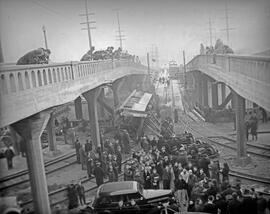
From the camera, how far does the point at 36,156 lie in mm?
4324

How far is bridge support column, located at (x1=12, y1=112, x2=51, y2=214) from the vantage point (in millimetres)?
4148

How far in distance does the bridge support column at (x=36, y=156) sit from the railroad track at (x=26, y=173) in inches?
4.5

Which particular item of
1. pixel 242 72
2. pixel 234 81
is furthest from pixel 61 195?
pixel 242 72

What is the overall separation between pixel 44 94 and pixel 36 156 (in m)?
0.81

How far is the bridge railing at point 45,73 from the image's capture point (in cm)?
368

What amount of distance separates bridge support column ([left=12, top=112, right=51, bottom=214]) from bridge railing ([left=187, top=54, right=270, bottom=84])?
216 cm

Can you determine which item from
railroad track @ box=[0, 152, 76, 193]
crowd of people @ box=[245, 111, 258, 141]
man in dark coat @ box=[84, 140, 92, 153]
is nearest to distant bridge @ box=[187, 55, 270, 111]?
crowd of people @ box=[245, 111, 258, 141]

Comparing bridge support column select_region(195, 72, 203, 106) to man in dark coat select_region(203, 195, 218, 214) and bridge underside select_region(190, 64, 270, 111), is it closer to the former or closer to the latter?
bridge underside select_region(190, 64, 270, 111)

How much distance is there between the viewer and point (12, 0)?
4.32m

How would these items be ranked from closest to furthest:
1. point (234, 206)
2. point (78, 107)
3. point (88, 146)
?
point (234, 206), point (88, 146), point (78, 107)

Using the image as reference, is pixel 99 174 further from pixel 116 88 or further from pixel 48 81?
pixel 48 81

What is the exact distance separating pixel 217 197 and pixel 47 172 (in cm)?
222

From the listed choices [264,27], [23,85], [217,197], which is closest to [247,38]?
[264,27]

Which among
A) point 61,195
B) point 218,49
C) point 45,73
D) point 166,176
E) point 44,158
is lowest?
point 61,195
